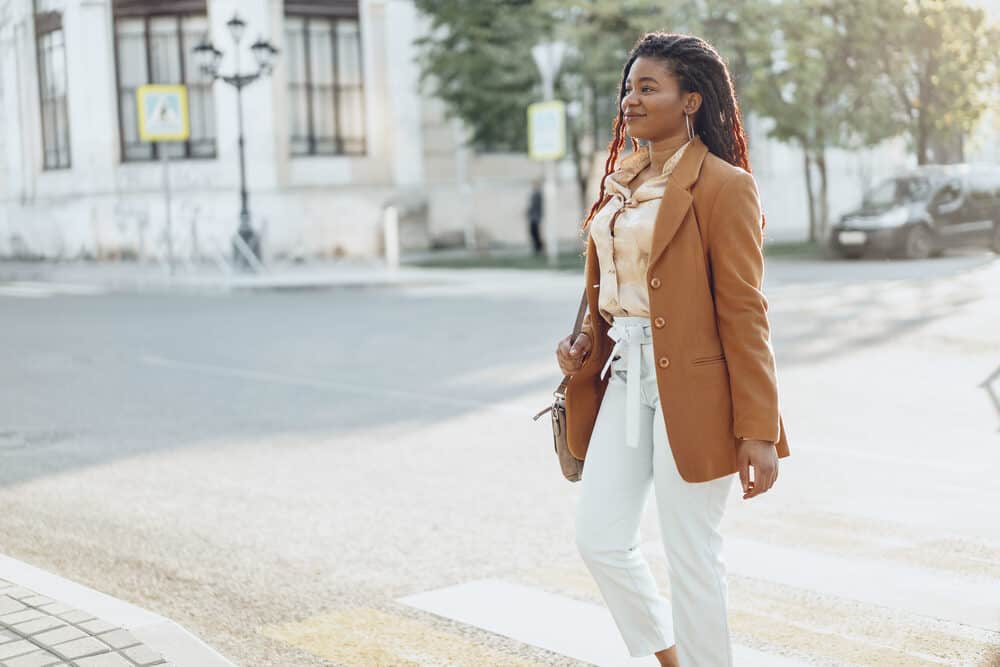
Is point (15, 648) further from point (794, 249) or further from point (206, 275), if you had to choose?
point (794, 249)

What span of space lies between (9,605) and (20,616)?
15 centimetres

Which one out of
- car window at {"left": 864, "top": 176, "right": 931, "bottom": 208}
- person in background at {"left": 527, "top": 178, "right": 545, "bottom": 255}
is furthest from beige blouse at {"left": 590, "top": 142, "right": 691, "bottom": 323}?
person in background at {"left": 527, "top": 178, "right": 545, "bottom": 255}

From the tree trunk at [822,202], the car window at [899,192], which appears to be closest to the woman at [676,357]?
the car window at [899,192]

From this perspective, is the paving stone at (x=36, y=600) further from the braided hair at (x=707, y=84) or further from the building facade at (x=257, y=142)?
the building facade at (x=257, y=142)

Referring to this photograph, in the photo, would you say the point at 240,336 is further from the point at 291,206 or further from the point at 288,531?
the point at 291,206

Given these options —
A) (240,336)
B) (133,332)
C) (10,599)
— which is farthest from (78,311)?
(10,599)

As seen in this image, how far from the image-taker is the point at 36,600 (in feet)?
14.2

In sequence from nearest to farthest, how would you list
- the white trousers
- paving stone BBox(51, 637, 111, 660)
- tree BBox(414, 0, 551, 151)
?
the white trousers
paving stone BBox(51, 637, 111, 660)
tree BBox(414, 0, 551, 151)

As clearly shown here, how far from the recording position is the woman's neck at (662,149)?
340 centimetres

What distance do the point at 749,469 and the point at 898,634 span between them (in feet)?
4.70

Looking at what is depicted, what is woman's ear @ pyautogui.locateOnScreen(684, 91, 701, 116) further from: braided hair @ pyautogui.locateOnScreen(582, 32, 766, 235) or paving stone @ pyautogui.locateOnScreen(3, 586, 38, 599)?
paving stone @ pyautogui.locateOnScreen(3, 586, 38, 599)

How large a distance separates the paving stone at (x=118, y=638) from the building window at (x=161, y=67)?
96.1ft

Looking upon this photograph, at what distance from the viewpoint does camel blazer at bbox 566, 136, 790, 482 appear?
3.19 metres

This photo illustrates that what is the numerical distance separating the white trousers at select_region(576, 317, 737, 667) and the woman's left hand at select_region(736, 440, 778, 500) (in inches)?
2.6
